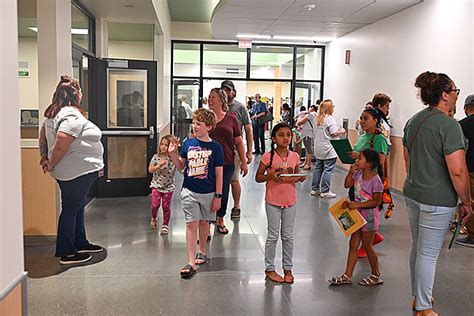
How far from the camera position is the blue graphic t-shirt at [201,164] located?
3781 mm

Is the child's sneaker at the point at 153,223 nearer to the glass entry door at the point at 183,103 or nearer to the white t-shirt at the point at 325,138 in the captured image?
the white t-shirt at the point at 325,138

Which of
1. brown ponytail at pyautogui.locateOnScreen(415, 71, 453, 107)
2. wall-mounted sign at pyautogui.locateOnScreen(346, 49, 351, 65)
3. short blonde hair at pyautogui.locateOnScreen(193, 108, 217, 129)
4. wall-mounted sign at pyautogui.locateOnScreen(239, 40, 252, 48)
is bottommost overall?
short blonde hair at pyautogui.locateOnScreen(193, 108, 217, 129)

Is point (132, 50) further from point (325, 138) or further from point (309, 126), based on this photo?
point (325, 138)

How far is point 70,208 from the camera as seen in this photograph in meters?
4.01

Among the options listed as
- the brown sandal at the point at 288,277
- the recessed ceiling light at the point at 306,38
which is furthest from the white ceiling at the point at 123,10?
the recessed ceiling light at the point at 306,38

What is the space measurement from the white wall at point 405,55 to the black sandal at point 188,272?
4.32m

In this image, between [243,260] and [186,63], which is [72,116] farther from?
[186,63]

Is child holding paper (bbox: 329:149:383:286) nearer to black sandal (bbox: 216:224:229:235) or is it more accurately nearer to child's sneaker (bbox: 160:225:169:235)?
black sandal (bbox: 216:224:229:235)

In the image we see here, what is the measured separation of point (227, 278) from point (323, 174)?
13.0 ft

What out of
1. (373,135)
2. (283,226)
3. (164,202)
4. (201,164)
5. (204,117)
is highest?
(204,117)

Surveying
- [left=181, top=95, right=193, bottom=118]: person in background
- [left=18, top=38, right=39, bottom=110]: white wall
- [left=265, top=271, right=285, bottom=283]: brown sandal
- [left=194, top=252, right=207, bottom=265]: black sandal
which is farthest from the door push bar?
[left=181, top=95, right=193, bottom=118]: person in background

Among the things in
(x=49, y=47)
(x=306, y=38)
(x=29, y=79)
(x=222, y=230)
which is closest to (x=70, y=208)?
(x=49, y=47)

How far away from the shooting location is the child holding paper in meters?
3.67

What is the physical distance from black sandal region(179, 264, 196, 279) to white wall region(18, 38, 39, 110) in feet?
16.5
